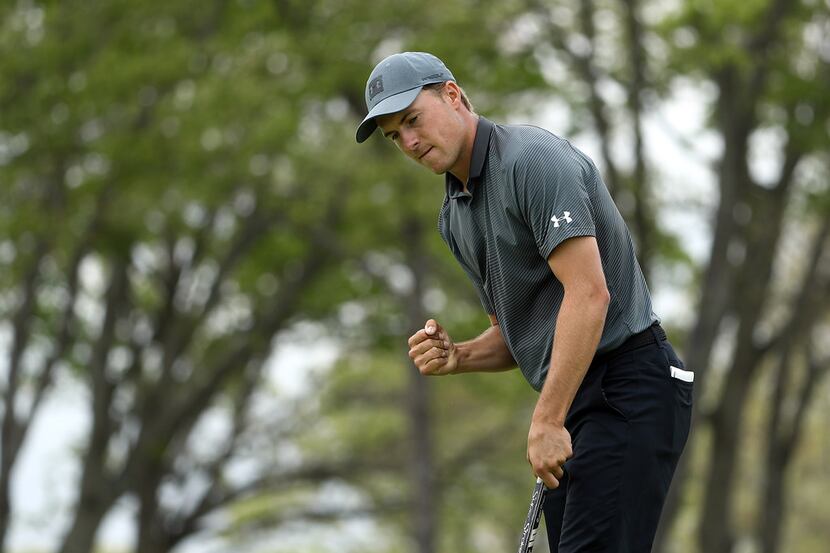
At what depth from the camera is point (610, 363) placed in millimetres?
4164

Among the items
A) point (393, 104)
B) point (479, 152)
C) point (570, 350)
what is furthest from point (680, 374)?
point (393, 104)

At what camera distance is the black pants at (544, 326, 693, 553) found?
404 centimetres

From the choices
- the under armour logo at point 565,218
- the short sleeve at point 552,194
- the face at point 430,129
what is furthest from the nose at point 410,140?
the under armour logo at point 565,218

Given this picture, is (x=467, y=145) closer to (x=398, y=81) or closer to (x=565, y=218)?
(x=398, y=81)

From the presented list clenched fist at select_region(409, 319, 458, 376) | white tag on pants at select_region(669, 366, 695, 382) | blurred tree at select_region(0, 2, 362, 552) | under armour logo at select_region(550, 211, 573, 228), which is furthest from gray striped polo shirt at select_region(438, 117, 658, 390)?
blurred tree at select_region(0, 2, 362, 552)

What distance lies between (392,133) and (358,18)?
41.1ft

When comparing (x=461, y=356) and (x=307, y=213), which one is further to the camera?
(x=307, y=213)

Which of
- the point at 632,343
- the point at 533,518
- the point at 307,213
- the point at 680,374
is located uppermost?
the point at 307,213

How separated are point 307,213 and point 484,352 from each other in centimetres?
1441

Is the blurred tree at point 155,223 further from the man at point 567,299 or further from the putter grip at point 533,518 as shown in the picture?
the putter grip at point 533,518

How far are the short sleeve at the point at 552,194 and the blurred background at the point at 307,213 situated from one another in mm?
9969

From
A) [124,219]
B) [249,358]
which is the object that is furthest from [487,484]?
[124,219]

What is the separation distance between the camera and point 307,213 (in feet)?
62.2

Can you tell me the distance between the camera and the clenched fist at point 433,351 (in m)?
4.54
